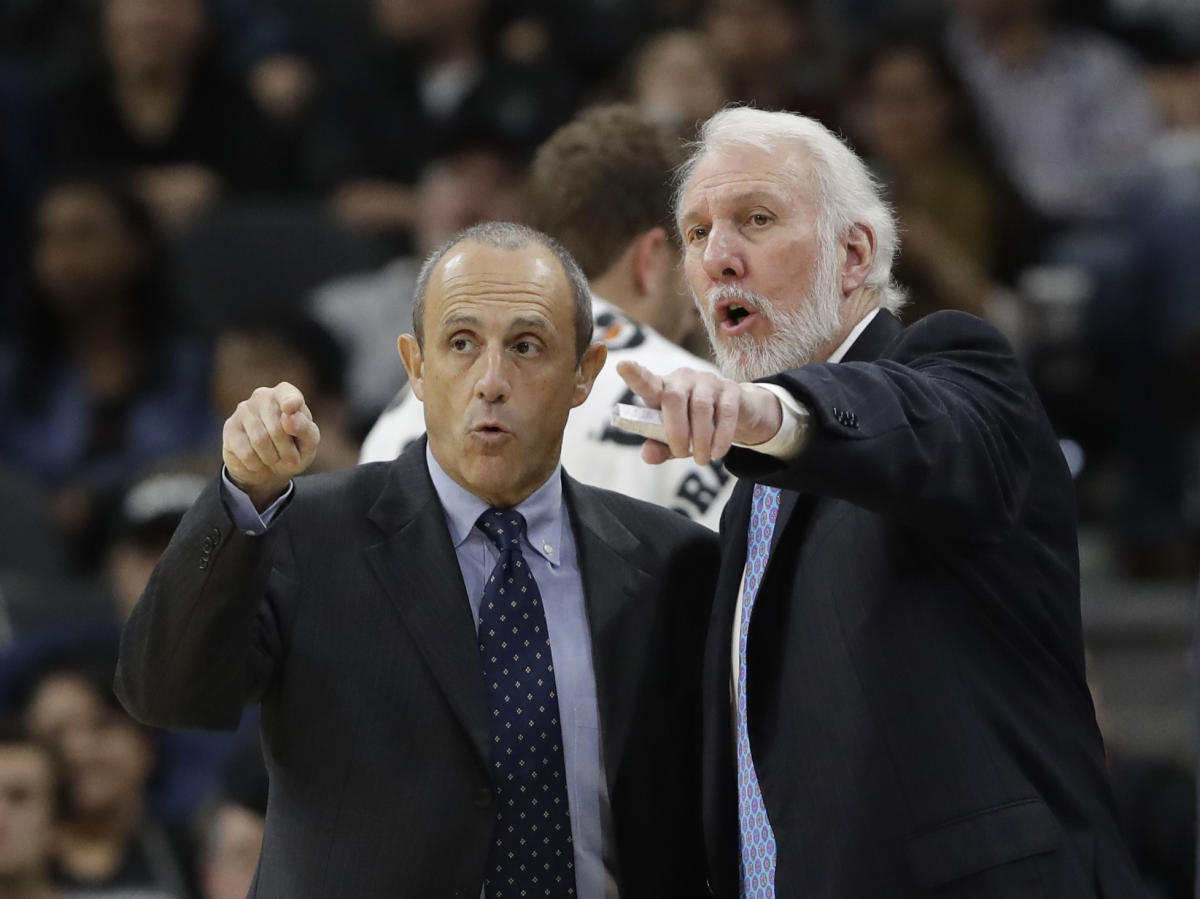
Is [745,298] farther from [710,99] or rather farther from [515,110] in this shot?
[515,110]

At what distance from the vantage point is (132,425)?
8070 mm

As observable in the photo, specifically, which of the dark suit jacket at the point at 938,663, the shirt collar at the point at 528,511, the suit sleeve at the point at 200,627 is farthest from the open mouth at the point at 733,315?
the suit sleeve at the point at 200,627

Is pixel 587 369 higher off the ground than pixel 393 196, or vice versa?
pixel 393 196

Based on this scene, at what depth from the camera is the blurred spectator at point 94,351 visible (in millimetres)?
8102

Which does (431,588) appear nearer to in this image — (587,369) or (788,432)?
(587,369)

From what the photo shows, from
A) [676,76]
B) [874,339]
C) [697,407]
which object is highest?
[676,76]

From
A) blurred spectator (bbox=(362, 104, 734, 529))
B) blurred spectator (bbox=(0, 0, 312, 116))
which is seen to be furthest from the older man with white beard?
blurred spectator (bbox=(0, 0, 312, 116))

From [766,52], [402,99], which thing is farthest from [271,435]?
[766,52]

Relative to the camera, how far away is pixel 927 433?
3.07m

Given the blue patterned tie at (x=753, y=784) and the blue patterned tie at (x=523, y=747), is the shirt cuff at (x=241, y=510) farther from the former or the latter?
the blue patterned tie at (x=753, y=784)

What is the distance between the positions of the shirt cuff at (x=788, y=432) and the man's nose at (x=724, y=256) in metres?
0.66

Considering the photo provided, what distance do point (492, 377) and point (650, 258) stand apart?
148 cm

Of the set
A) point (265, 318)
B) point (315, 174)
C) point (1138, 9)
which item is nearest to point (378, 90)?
point (315, 174)

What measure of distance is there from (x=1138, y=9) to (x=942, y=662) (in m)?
7.78
